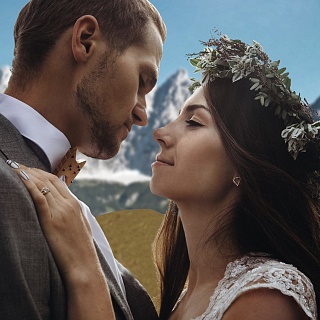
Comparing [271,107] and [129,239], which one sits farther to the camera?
[129,239]

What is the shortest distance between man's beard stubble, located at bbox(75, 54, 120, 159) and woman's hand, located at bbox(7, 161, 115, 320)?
0.64m

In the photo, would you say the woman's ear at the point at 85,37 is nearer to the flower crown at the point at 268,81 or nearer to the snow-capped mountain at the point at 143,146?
the flower crown at the point at 268,81

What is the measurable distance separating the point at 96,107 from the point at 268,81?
119 cm

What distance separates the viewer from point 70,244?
215 centimetres

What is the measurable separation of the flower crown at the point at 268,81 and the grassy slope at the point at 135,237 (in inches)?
136

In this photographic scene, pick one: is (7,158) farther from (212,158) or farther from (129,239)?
(129,239)

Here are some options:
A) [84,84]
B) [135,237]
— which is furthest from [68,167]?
[135,237]

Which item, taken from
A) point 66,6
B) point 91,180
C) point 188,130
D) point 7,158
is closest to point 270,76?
point 188,130

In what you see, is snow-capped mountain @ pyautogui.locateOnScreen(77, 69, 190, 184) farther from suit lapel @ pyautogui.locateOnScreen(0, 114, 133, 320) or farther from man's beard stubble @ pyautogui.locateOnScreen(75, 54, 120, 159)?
suit lapel @ pyautogui.locateOnScreen(0, 114, 133, 320)

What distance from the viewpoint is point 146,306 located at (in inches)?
124

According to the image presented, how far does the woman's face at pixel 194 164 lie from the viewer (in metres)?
3.18

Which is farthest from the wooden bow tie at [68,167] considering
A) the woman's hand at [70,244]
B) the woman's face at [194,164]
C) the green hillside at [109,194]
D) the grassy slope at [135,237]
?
the green hillside at [109,194]

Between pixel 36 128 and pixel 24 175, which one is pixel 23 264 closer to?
pixel 24 175

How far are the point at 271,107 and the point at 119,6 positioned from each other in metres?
1.17
